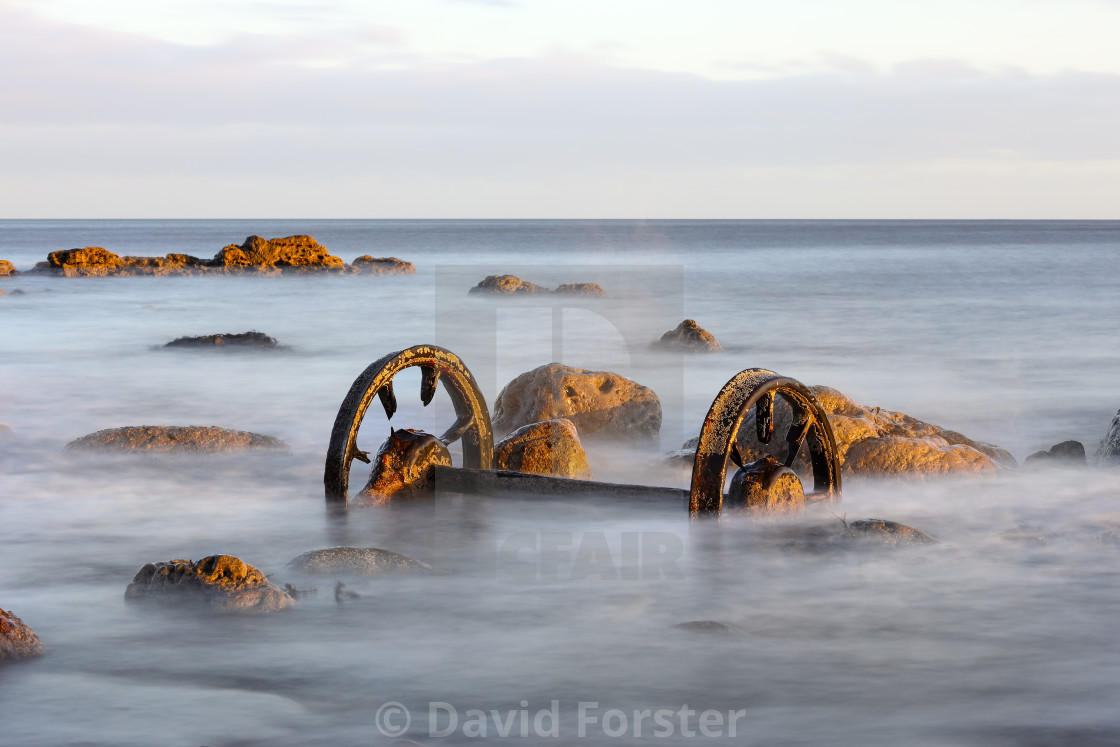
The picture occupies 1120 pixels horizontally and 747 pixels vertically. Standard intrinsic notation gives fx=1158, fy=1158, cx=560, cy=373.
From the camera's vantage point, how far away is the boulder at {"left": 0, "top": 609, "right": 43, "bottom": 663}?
14.3 feet

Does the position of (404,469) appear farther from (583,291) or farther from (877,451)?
(583,291)

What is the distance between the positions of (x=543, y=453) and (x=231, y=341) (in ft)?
34.8

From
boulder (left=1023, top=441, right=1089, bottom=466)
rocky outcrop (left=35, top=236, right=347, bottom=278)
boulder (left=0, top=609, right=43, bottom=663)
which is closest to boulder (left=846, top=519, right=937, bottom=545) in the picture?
boulder (left=1023, top=441, right=1089, bottom=466)

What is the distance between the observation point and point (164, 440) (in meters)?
8.38

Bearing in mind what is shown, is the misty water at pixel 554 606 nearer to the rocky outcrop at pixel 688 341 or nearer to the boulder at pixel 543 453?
the boulder at pixel 543 453

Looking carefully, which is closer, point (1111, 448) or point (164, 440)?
point (164, 440)

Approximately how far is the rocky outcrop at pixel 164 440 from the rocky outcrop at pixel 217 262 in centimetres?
3385

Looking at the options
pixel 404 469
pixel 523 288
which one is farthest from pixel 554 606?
pixel 523 288

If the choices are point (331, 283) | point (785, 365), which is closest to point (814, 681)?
point (785, 365)

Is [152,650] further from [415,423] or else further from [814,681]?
[415,423]

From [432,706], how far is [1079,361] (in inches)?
600

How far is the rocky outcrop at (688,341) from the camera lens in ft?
51.1

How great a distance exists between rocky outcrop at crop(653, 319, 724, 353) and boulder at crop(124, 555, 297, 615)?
11.0m

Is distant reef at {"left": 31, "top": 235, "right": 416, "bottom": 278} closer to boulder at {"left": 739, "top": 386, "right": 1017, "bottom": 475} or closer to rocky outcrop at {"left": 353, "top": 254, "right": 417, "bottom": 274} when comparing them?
rocky outcrop at {"left": 353, "top": 254, "right": 417, "bottom": 274}
